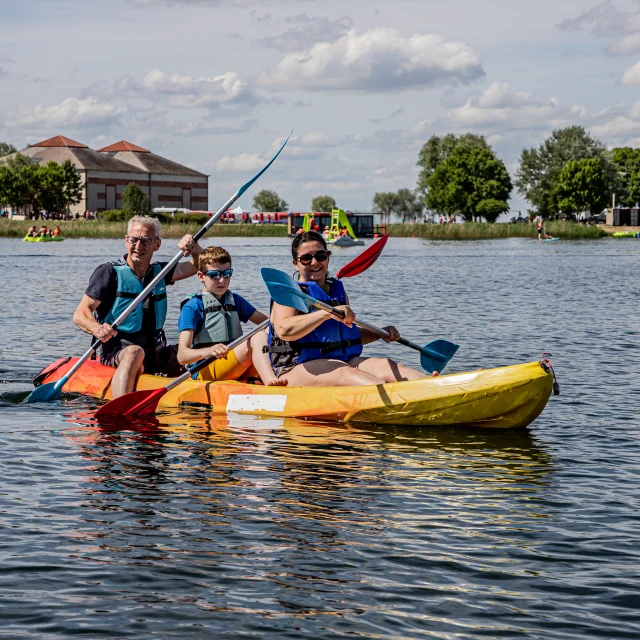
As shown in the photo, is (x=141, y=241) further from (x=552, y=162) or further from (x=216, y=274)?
(x=552, y=162)

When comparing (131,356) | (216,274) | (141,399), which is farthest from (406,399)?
(131,356)

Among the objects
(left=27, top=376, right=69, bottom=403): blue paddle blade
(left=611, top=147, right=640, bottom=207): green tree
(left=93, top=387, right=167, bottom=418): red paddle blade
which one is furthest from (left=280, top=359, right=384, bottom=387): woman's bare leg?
(left=611, top=147, right=640, bottom=207): green tree

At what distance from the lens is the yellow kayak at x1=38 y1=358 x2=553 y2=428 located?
7.69 m

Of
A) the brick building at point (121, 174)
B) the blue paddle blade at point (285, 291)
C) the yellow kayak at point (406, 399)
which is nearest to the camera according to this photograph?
the blue paddle blade at point (285, 291)

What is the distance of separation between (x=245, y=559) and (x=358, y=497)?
131cm

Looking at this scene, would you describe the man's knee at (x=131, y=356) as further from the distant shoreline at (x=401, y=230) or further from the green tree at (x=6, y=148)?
the green tree at (x=6, y=148)

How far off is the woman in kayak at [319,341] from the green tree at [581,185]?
86.9m

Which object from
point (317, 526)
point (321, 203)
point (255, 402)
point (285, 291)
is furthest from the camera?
point (321, 203)

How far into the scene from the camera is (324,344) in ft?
26.2

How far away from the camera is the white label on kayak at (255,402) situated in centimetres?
828

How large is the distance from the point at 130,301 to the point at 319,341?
5.72 ft

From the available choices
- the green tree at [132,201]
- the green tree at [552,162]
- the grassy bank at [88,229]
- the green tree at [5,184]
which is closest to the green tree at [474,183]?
the green tree at [552,162]

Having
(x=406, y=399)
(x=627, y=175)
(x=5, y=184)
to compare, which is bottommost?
(x=406, y=399)

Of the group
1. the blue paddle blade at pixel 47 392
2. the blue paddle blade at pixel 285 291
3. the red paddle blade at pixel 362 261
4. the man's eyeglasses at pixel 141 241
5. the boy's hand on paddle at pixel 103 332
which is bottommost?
the blue paddle blade at pixel 47 392
